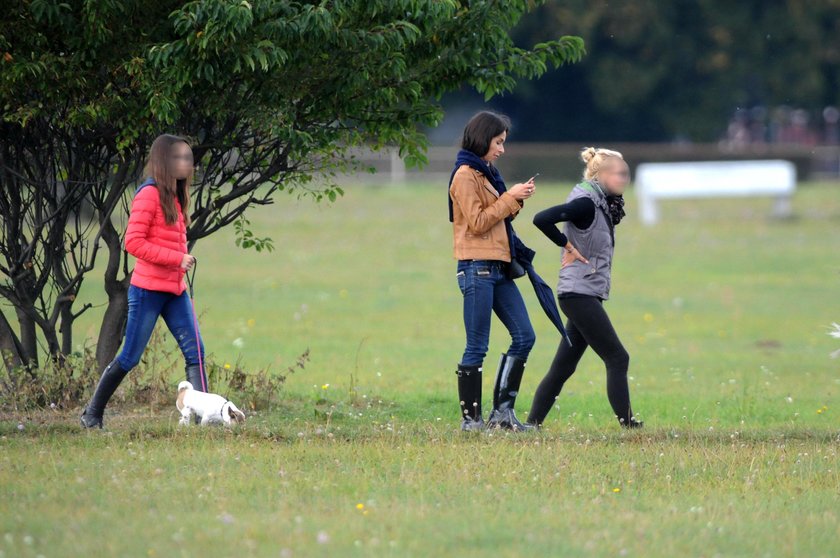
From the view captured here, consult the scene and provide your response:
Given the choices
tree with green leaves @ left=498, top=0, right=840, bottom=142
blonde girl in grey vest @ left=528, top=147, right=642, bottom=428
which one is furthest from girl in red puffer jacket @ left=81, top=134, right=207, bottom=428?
tree with green leaves @ left=498, top=0, right=840, bottom=142

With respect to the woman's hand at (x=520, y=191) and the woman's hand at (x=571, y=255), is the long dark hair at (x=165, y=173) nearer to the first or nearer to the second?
the woman's hand at (x=520, y=191)

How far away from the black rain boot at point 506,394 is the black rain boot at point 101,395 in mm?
2293

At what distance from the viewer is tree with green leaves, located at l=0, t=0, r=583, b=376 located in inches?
293

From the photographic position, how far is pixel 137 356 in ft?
23.9

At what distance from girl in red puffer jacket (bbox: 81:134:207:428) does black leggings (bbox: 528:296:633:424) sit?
2.26 m

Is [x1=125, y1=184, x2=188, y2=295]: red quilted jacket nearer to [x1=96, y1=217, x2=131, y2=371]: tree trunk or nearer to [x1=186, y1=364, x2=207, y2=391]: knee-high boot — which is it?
[x1=186, y1=364, x2=207, y2=391]: knee-high boot

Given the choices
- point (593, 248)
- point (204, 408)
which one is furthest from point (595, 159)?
point (204, 408)

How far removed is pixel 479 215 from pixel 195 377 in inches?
79.7

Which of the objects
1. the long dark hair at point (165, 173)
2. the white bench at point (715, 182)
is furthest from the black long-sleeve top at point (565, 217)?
the white bench at point (715, 182)

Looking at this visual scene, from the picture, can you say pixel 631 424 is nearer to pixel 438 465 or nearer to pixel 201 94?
pixel 438 465

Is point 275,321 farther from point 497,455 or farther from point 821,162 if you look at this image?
point 821,162

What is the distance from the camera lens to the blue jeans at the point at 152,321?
286 inches

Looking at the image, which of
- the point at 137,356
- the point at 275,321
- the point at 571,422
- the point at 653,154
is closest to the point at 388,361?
the point at 275,321

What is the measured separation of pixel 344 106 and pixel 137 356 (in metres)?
2.21
